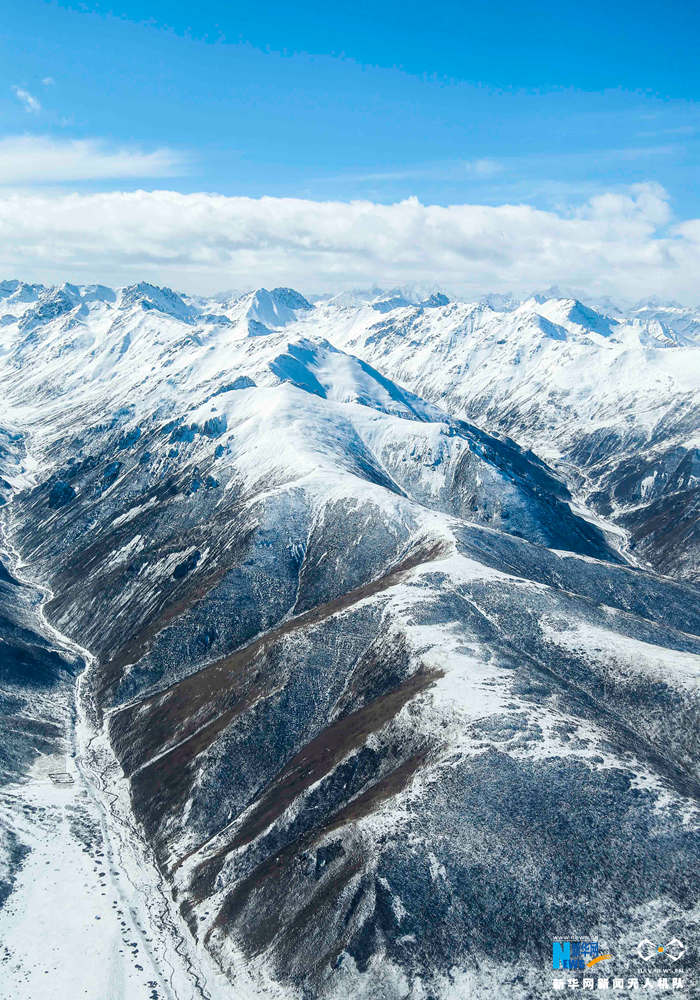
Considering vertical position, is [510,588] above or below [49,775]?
above

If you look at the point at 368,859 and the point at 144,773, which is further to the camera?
the point at 144,773

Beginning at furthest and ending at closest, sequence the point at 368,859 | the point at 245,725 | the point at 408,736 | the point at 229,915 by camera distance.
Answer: the point at 245,725 → the point at 408,736 → the point at 229,915 → the point at 368,859

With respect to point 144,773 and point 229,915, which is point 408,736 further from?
point 144,773

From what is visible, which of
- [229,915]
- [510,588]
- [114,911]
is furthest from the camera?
[510,588]

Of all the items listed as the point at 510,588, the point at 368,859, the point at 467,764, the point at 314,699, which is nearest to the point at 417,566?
the point at 510,588

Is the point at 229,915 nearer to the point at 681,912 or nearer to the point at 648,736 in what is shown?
the point at 681,912

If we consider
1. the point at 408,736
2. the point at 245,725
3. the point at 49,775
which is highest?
the point at 408,736

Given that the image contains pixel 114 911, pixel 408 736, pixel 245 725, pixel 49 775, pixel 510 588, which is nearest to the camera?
pixel 114 911

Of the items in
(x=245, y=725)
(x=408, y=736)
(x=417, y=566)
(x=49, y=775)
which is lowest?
(x=49, y=775)

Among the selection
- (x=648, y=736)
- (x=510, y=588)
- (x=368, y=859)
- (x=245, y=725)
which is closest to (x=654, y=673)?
(x=648, y=736)
